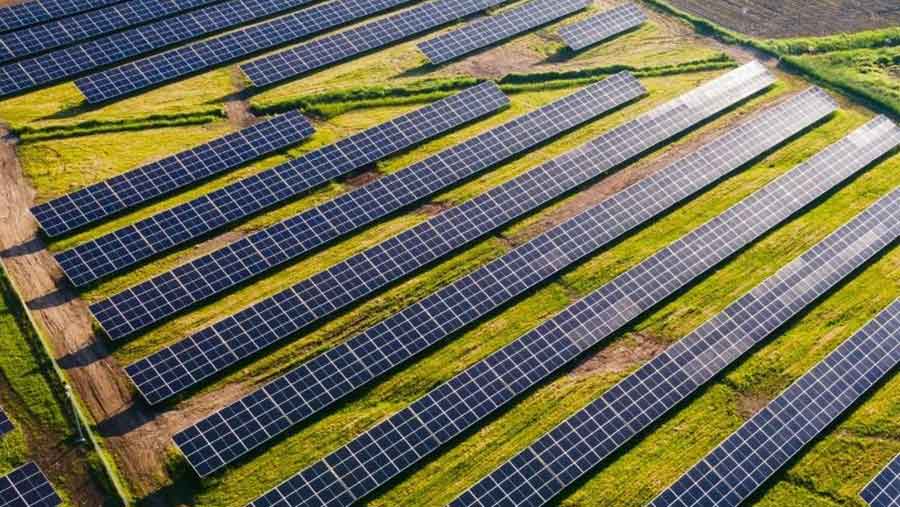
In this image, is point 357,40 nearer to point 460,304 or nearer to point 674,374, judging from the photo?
point 460,304

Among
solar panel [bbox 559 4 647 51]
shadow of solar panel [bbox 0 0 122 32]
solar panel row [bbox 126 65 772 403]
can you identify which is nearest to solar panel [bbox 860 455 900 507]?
solar panel row [bbox 126 65 772 403]

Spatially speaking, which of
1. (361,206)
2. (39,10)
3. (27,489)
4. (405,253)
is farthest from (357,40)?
(27,489)

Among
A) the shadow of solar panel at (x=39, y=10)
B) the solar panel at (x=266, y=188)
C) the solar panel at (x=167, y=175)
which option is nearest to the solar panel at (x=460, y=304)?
the solar panel at (x=266, y=188)

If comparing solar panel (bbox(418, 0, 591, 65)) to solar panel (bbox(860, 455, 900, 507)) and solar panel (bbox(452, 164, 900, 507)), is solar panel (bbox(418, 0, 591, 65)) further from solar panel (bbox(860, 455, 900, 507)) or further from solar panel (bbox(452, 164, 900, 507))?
solar panel (bbox(860, 455, 900, 507))

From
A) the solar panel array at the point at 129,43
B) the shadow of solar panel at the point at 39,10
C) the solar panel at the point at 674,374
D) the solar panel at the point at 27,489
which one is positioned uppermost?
the shadow of solar panel at the point at 39,10

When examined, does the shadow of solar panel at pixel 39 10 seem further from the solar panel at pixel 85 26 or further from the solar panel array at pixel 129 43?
the solar panel array at pixel 129 43

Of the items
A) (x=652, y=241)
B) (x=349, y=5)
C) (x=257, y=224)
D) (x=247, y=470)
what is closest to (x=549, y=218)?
(x=652, y=241)
